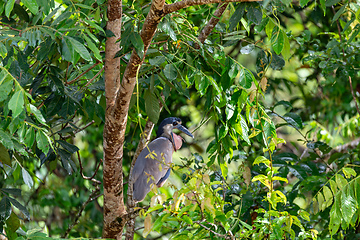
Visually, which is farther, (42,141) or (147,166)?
(147,166)

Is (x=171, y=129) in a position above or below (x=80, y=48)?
below

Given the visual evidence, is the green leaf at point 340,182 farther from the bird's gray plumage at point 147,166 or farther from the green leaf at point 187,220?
the bird's gray plumage at point 147,166

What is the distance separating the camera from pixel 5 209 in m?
1.67

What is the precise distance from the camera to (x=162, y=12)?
4.26 ft

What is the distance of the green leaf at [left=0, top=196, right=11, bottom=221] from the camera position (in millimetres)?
1651

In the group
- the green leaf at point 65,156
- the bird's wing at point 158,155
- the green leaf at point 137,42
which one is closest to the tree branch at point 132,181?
the bird's wing at point 158,155

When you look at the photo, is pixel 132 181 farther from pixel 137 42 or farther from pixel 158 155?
pixel 137 42

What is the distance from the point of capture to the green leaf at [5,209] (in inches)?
65.0

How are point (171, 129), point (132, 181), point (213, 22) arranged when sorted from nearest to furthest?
point (213, 22), point (132, 181), point (171, 129)

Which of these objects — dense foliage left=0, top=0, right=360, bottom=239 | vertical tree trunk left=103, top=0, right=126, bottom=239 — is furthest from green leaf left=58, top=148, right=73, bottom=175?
vertical tree trunk left=103, top=0, right=126, bottom=239

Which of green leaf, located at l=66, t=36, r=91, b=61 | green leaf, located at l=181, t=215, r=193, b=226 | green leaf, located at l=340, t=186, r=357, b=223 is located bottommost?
green leaf, located at l=340, t=186, r=357, b=223

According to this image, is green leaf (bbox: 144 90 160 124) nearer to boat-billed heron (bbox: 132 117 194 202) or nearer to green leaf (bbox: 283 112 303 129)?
boat-billed heron (bbox: 132 117 194 202)

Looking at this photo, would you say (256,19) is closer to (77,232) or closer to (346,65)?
(346,65)

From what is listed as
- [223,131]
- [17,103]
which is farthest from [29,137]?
[223,131]
